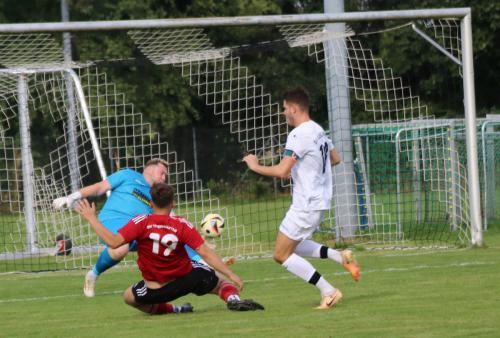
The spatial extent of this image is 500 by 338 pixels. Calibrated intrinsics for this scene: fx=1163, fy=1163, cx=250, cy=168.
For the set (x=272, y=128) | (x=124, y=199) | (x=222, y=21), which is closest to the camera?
(x=124, y=199)

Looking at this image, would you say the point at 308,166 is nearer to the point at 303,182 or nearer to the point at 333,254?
the point at 303,182

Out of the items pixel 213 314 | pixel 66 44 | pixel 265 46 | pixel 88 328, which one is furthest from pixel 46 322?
pixel 66 44

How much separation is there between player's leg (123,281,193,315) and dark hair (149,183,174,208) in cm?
74

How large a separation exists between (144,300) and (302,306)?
1.48m

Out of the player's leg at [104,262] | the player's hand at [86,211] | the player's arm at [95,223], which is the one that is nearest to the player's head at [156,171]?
the player's leg at [104,262]

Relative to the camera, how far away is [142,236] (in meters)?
9.64

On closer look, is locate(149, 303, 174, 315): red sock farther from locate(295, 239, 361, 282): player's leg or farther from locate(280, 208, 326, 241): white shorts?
locate(295, 239, 361, 282): player's leg

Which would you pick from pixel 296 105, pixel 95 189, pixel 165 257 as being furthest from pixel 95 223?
pixel 95 189

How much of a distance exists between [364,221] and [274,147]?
2.11 meters

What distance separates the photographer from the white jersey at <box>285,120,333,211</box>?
10.4 m

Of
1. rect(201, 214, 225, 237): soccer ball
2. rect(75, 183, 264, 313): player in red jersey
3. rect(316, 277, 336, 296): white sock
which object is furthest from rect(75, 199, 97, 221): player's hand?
rect(201, 214, 225, 237): soccer ball

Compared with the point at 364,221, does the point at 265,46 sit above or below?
above

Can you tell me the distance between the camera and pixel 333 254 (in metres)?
10.6

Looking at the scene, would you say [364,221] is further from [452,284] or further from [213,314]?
[213,314]
